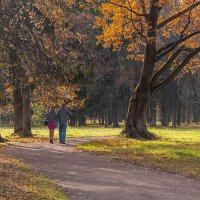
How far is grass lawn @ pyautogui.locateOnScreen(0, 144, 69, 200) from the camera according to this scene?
9.02 metres

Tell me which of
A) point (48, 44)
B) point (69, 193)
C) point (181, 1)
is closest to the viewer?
point (69, 193)

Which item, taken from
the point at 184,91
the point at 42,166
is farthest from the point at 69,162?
the point at 184,91

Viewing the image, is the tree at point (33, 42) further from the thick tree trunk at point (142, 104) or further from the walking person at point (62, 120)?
the thick tree trunk at point (142, 104)

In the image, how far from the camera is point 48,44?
11.8 meters

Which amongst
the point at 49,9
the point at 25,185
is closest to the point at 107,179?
the point at 25,185

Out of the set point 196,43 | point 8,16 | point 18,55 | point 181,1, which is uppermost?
point 181,1

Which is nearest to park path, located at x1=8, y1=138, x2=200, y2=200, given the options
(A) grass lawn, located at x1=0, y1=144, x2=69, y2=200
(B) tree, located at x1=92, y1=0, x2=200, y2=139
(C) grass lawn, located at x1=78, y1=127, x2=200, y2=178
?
(A) grass lawn, located at x1=0, y1=144, x2=69, y2=200

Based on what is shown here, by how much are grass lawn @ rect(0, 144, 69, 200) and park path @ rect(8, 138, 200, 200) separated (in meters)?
0.39

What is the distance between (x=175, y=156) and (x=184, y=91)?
1944 inches

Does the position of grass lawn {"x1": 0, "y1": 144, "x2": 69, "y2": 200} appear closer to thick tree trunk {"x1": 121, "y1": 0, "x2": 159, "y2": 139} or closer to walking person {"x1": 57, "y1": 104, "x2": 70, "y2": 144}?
walking person {"x1": 57, "y1": 104, "x2": 70, "y2": 144}

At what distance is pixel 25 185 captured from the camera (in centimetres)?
1016

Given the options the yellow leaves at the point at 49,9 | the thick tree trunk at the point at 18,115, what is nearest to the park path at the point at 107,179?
the yellow leaves at the point at 49,9

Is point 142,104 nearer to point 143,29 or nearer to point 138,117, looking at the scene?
point 138,117

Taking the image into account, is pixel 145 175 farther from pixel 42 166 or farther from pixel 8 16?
pixel 8 16
